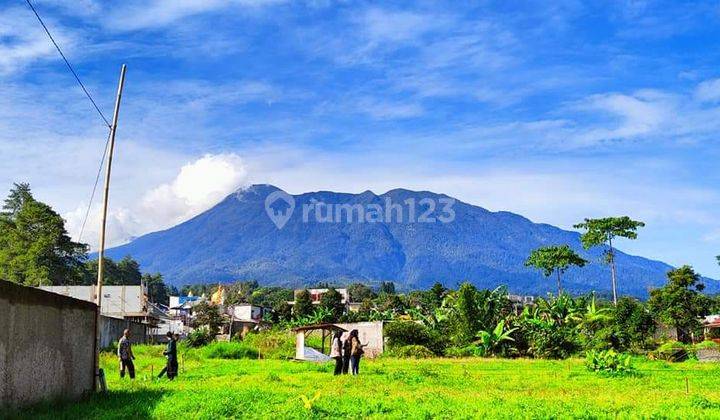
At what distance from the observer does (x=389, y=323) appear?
4500 centimetres

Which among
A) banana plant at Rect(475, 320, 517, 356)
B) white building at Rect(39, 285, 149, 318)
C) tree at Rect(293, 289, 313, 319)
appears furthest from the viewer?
tree at Rect(293, 289, 313, 319)

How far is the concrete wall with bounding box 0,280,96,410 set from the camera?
41.9 ft

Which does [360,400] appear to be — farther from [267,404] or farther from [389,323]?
[389,323]

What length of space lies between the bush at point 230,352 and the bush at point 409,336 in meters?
7.84

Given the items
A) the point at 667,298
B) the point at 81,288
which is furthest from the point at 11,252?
the point at 667,298

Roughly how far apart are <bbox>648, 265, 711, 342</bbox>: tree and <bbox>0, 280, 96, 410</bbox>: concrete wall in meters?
44.1

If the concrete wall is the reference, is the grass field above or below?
below

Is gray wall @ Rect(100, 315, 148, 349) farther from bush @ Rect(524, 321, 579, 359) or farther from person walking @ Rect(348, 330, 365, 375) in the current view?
bush @ Rect(524, 321, 579, 359)

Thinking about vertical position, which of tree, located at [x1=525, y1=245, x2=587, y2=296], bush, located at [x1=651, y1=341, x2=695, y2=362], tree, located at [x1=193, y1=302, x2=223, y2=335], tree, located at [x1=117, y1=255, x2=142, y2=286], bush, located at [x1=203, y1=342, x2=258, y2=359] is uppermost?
tree, located at [x1=117, y1=255, x2=142, y2=286]

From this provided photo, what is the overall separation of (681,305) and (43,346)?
47.2 meters

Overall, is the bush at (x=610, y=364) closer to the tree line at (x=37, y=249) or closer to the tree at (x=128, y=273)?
the tree line at (x=37, y=249)

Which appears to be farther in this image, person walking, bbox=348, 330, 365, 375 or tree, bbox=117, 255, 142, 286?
tree, bbox=117, 255, 142, 286

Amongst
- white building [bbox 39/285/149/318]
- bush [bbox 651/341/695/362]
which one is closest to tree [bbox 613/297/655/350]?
bush [bbox 651/341/695/362]

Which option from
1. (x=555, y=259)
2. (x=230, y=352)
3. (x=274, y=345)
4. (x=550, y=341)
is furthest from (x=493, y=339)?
(x=555, y=259)
